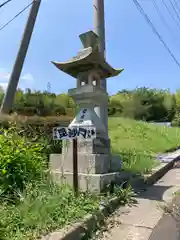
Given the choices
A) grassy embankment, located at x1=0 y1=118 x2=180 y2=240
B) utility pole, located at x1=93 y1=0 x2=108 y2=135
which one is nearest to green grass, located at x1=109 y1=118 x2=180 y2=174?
utility pole, located at x1=93 y1=0 x2=108 y2=135

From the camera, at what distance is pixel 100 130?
17.2 ft

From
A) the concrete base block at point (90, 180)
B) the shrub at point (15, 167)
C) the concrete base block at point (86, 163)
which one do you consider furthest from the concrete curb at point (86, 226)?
the shrub at point (15, 167)

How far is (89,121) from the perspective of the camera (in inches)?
199

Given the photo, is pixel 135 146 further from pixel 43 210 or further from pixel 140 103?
pixel 140 103

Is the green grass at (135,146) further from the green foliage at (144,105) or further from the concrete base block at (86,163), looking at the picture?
the green foliage at (144,105)

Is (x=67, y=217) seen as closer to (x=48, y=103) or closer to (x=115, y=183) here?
(x=115, y=183)

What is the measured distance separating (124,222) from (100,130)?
191 centimetres

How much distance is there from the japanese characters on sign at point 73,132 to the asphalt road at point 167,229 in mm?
1577

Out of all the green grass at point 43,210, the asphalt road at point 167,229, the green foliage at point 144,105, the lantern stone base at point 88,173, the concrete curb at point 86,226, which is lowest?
the asphalt road at point 167,229

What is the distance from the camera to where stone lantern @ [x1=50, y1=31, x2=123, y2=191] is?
459 cm

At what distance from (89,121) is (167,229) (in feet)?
7.40

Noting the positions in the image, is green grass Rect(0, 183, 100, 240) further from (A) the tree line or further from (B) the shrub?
(A) the tree line

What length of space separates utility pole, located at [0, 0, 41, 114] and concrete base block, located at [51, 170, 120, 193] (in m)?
7.39

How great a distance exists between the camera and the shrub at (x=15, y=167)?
3764mm
